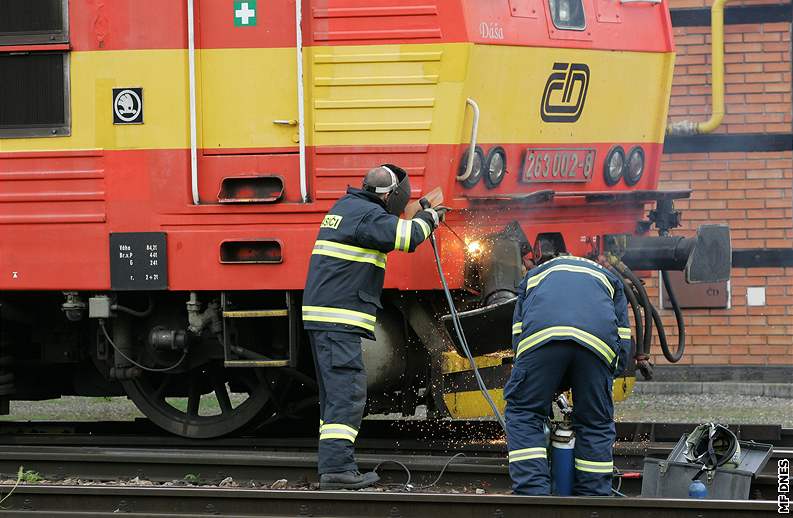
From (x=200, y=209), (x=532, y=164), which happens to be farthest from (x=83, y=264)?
(x=532, y=164)

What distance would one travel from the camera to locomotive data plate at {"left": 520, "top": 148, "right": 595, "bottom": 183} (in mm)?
7316

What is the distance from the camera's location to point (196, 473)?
7.01 metres

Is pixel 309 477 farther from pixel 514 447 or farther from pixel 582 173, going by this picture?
pixel 582 173

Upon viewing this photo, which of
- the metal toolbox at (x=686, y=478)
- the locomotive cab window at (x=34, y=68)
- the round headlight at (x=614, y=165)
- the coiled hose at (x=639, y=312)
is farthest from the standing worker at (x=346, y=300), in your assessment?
the locomotive cab window at (x=34, y=68)

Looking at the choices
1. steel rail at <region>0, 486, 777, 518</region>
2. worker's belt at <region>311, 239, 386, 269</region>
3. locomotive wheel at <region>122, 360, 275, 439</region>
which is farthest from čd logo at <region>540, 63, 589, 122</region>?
steel rail at <region>0, 486, 777, 518</region>

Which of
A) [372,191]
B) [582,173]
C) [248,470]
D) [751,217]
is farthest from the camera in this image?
[751,217]

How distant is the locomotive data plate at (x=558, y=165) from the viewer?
24.0ft

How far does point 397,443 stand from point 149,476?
1.49 meters

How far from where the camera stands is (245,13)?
7.00 metres

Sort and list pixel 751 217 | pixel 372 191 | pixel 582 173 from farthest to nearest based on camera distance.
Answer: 1. pixel 751 217
2. pixel 582 173
3. pixel 372 191

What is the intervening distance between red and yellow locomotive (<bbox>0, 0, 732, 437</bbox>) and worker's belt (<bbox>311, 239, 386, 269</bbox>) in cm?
38

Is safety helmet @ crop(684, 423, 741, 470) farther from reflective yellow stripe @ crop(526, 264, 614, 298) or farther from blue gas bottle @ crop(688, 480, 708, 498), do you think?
reflective yellow stripe @ crop(526, 264, 614, 298)

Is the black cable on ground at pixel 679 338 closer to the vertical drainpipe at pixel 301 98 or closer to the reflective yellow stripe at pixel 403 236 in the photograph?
the reflective yellow stripe at pixel 403 236

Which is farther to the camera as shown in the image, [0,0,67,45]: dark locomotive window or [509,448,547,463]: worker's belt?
[0,0,67,45]: dark locomotive window
